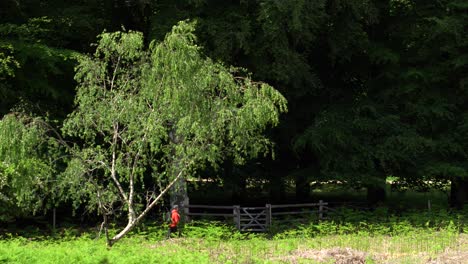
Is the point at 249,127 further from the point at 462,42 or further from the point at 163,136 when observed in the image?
the point at 462,42

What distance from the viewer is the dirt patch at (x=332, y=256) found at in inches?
564

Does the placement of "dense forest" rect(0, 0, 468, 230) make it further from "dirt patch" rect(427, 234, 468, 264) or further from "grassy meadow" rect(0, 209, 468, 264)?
"dirt patch" rect(427, 234, 468, 264)

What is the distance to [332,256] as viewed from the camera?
48.6 feet

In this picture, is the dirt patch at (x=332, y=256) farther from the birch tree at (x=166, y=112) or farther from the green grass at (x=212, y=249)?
the birch tree at (x=166, y=112)

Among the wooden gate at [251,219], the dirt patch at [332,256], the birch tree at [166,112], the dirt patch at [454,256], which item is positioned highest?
the birch tree at [166,112]

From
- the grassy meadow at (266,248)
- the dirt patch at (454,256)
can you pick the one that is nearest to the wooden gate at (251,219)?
the grassy meadow at (266,248)

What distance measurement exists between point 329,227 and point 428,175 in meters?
6.10

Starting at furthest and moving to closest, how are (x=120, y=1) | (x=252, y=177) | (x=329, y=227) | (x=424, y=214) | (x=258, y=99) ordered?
(x=252, y=177) → (x=120, y=1) → (x=424, y=214) → (x=329, y=227) → (x=258, y=99)

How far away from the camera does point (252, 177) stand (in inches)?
1123

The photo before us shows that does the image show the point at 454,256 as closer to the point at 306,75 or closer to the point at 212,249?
the point at 212,249

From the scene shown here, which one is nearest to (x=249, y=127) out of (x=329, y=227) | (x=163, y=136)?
(x=163, y=136)

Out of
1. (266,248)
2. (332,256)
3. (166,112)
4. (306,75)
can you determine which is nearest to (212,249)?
(266,248)

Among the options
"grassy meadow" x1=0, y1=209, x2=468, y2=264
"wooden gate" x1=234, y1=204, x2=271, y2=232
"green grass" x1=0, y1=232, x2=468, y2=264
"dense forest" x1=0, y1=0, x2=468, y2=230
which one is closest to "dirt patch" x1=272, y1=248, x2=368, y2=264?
"grassy meadow" x1=0, y1=209, x2=468, y2=264

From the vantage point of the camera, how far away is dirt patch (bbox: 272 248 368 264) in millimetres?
14320
